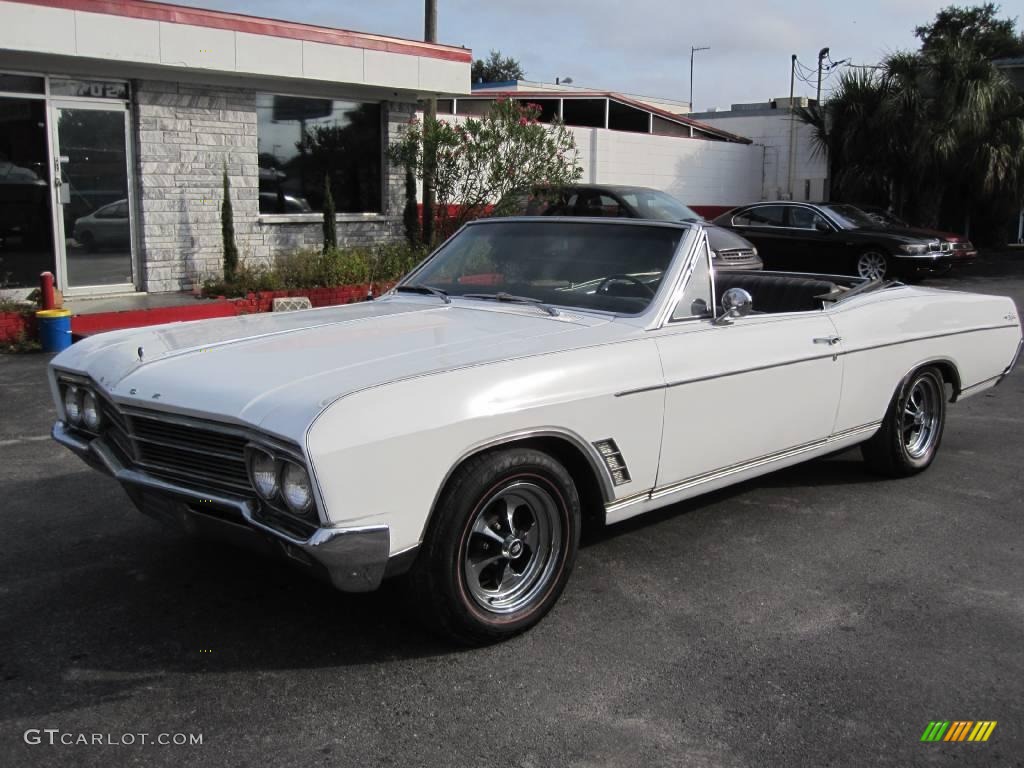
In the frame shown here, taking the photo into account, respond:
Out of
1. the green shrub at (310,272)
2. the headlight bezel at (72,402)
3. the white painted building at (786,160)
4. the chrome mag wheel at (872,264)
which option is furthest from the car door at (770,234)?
the headlight bezel at (72,402)

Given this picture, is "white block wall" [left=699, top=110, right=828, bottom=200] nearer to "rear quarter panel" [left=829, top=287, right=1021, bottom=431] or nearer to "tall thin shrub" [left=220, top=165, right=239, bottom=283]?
"tall thin shrub" [left=220, top=165, right=239, bottom=283]

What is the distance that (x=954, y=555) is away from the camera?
4539 mm

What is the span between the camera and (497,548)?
11.8ft

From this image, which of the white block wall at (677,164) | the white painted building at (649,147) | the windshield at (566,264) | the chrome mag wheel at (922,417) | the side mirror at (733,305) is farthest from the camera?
the white painted building at (649,147)

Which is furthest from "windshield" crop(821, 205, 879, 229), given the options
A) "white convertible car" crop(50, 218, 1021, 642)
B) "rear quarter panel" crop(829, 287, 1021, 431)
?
"white convertible car" crop(50, 218, 1021, 642)

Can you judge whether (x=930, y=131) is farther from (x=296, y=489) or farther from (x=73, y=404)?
(x=296, y=489)

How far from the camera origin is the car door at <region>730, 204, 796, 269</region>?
16719 millimetres

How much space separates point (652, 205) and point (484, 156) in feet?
8.96

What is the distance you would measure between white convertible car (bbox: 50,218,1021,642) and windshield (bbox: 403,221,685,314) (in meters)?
0.01

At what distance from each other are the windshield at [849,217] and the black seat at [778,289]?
36.1ft

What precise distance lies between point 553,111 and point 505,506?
20785mm

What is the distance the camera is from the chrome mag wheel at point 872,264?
15766 mm

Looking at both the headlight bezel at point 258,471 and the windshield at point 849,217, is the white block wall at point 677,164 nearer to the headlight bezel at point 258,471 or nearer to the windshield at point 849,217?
the windshield at point 849,217

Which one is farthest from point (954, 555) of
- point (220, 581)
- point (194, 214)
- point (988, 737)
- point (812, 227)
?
point (812, 227)
